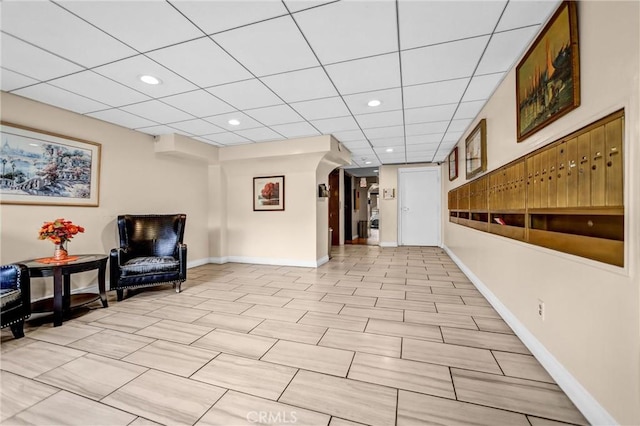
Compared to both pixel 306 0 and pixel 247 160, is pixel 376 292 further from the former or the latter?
pixel 247 160

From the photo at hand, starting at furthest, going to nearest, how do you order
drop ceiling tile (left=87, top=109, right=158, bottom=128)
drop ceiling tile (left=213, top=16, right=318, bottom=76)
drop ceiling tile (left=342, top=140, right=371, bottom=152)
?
1. drop ceiling tile (left=342, top=140, right=371, bottom=152)
2. drop ceiling tile (left=87, top=109, right=158, bottom=128)
3. drop ceiling tile (left=213, top=16, right=318, bottom=76)

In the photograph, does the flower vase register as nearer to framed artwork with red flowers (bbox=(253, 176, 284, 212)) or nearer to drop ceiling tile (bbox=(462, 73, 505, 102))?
framed artwork with red flowers (bbox=(253, 176, 284, 212))

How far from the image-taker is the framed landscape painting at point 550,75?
1.52 meters

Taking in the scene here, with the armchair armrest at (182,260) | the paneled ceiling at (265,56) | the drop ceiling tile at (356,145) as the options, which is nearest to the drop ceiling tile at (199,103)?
the paneled ceiling at (265,56)

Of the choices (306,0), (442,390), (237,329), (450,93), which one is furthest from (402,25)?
(237,329)

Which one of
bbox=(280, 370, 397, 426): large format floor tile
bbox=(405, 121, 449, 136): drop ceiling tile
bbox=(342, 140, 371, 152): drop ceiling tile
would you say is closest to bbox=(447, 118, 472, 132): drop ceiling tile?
bbox=(405, 121, 449, 136): drop ceiling tile

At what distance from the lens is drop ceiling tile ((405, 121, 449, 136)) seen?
4.06 meters

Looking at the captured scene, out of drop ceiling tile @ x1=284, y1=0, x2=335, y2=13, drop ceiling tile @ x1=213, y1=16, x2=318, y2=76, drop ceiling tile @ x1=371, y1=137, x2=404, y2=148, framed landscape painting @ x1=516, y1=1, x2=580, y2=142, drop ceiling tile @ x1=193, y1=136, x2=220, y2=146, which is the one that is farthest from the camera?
drop ceiling tile @ x1=371, y1=137, x2=404, y2=148

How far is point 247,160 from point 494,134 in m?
4.11

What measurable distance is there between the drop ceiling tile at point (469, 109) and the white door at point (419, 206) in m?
3.98

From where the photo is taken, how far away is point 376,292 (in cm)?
357

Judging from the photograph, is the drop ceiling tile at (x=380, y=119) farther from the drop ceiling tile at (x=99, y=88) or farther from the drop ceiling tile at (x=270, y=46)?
the drop ceiling tile at (x=99, y=88)

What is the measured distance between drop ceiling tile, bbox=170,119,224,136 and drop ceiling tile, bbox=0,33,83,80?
1469mm

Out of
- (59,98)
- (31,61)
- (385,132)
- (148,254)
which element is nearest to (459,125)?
(385,132)
